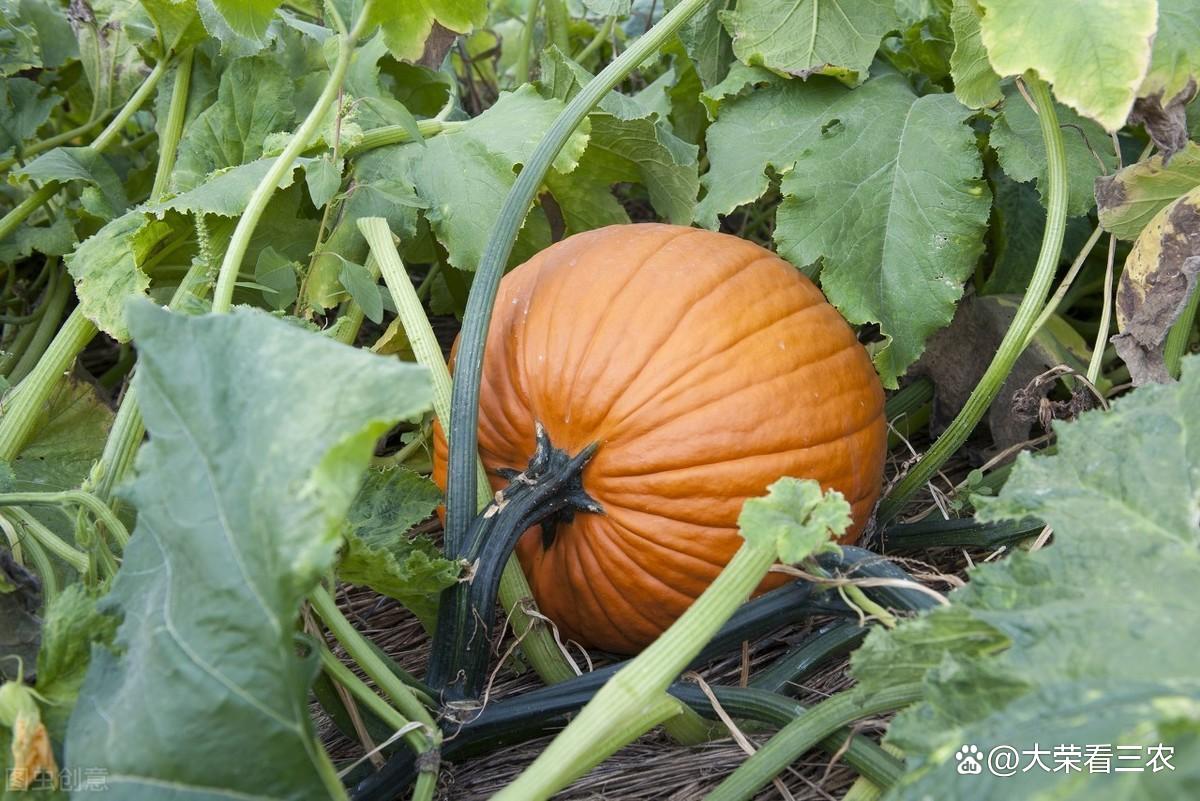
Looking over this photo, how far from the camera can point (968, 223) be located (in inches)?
50.4

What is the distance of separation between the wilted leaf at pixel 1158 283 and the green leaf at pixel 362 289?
83 cm

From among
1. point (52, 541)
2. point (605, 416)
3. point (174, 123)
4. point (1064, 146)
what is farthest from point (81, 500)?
point (1064, 146)

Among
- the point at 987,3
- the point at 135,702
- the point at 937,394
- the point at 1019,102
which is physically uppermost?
the point at 987,3

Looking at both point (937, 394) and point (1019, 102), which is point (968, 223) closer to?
point (1019, 102)

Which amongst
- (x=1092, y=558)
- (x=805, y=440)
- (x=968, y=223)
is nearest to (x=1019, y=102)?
(x=968, y=223)

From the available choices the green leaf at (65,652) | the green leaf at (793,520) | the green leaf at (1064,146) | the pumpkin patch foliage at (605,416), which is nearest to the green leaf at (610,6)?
the pumpkin patch foliage at (605,416)

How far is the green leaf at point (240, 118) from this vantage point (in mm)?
1407

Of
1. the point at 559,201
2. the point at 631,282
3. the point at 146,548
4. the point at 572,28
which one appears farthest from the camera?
the point at 572,28

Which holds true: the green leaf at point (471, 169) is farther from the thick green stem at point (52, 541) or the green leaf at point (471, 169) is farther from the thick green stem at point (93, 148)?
the thick green stem at point (52, 541)

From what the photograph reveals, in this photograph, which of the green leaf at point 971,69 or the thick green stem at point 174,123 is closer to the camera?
the green leaf at point 971,69

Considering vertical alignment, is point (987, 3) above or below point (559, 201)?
above

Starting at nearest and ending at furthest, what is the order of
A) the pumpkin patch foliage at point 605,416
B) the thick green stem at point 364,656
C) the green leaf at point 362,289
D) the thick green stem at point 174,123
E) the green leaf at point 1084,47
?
1. the pumpkin patch foliage at point 605,416
2. the thick green stem at point 364,656
3. the green leaf at point 1084,47
4. the green leaf at point 362,289
5. the thick green stem at point 174,123

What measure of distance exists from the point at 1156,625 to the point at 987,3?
2.27 feet

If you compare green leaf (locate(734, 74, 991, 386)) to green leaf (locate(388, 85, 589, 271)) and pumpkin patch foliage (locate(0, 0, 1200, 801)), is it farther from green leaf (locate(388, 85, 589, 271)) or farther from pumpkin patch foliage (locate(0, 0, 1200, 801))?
green leaf (locate(388, 85, 589, 271))
